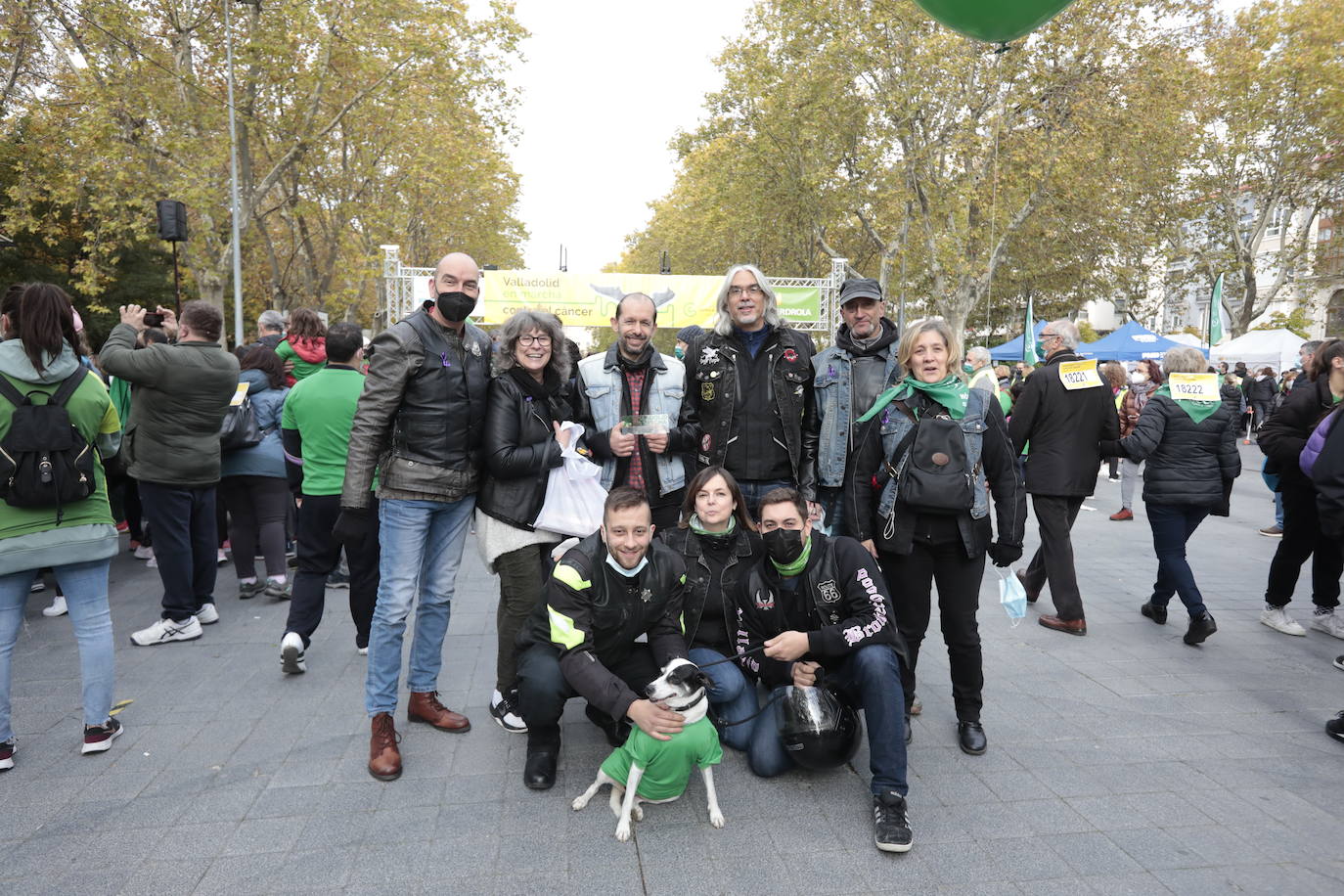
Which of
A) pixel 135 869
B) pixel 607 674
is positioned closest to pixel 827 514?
pixel 607 674

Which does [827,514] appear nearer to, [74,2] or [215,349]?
[215,349]

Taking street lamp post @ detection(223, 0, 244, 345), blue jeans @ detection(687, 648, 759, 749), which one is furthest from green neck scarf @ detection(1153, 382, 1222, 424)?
street lamp post @ detection(223, 0, 244, 345)

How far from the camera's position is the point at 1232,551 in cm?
786

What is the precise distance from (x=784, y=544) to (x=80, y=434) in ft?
9.90

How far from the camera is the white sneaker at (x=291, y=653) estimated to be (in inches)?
169

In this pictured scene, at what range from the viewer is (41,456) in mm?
3250

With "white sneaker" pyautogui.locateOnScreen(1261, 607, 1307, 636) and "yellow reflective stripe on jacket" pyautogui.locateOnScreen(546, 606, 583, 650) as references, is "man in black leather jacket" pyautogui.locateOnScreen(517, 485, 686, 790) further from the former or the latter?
"white sneaker" pyautogui.locateOnScreen(1261, 607, 1307, 636)

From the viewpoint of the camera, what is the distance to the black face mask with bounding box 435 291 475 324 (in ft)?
11.0

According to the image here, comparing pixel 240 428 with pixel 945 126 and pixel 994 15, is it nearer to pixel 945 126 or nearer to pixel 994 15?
pixel 994 15

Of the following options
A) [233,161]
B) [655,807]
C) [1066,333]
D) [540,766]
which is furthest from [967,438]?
[233,161]

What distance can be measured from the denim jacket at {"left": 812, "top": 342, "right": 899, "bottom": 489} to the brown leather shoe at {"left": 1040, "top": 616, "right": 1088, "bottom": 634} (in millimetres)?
2432

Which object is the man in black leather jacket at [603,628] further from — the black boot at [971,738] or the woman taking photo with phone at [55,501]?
the woman taking photo with phone at [55,501]

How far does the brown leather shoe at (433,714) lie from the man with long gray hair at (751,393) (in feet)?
5.50

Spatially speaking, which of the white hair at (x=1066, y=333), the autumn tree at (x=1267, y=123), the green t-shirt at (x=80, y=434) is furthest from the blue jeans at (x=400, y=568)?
the autumn tree at (x=1267, y=123)
